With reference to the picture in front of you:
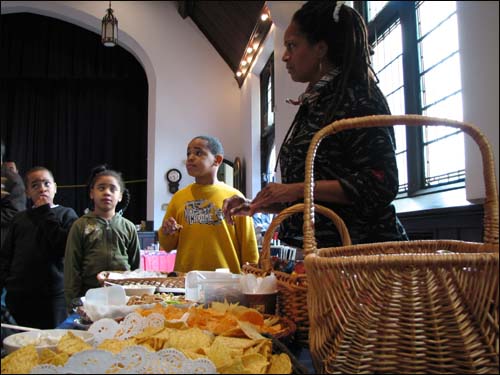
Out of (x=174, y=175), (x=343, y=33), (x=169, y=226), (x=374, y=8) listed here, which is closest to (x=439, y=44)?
(x=343, y=33)

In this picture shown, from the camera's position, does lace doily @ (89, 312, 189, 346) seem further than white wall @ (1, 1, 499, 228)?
No

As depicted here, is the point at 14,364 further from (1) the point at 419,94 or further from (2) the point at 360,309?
(1) the point at 419,94

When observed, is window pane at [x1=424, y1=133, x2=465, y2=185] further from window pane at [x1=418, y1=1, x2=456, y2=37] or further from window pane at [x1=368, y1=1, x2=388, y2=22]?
window pane at [x1=368, y1=1, x2=388, y2=22]

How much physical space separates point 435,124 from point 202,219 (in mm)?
838

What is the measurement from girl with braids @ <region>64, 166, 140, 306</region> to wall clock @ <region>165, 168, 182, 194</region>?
159mm

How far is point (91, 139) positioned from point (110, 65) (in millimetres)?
289

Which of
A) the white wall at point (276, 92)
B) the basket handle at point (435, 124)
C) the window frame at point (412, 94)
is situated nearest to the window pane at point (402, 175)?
the window frame at point (412, 94)

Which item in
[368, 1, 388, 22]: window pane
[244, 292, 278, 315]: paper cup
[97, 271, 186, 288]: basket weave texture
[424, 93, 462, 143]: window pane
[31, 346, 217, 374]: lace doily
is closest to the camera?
[31, 346, 217, 374]: lace doily

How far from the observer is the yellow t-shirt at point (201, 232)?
114 centimetres

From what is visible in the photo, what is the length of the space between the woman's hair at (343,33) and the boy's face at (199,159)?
63 cm

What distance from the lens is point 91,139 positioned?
1433mm

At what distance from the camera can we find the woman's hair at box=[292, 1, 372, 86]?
21.5 inches

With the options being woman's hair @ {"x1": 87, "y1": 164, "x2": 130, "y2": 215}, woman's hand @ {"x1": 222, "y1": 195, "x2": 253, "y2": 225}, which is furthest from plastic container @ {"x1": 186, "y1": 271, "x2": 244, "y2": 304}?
woman's hair @ {"x1": 87, "y1": 164, "x2": 130, "y2": 215}

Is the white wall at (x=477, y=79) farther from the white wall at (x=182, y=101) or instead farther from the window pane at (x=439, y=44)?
the white wall at (x=182, y=101)
